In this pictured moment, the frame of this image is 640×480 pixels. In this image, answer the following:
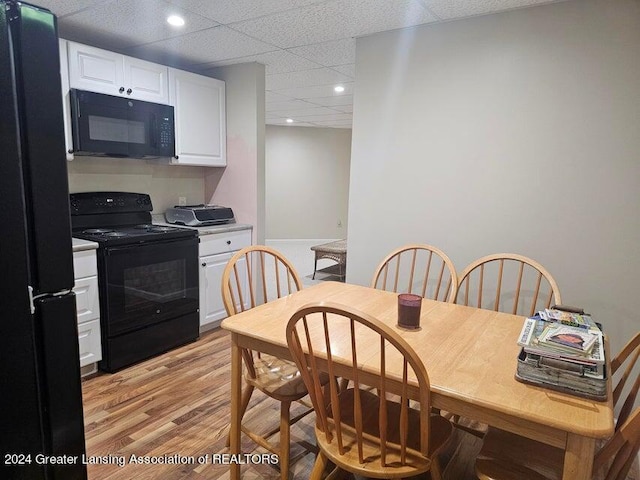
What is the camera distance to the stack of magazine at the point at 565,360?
1.08 m

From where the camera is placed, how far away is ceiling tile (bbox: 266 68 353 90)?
3607 mm

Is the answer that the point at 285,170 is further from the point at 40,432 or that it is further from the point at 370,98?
the point at 40,432

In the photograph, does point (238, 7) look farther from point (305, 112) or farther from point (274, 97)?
point (305, 112)

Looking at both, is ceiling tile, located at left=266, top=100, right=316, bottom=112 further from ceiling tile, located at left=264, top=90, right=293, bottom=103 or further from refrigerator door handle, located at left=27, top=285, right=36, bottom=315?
refrigerator door handle, located at left=27, top=285, right=36, bottom=315

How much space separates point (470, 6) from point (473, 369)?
1943 mm

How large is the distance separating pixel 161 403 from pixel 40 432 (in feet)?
5.20

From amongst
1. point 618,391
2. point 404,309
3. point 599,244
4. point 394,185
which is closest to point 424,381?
point 404,309

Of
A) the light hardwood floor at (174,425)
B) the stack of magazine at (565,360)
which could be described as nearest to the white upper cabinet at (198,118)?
the light hardwood floor at (174,425)

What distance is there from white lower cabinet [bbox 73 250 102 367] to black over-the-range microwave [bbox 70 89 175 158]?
756 mm

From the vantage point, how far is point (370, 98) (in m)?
2.76

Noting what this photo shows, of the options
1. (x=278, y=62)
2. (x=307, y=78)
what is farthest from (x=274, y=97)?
(x=278, y=62)

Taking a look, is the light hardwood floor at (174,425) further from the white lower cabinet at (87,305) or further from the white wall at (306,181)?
the white wall at (306,181)

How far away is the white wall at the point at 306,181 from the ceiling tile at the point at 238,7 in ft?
16.7

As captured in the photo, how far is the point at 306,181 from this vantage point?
25.0 ft
